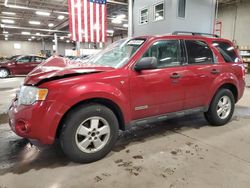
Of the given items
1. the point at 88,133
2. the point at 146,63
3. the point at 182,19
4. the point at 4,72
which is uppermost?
the point at 182,19

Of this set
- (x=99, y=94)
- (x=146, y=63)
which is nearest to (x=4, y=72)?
(x=99, y=94)

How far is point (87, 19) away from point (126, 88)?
6.03 meters

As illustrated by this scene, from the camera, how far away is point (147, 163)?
2467 mm

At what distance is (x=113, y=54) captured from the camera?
3082mm

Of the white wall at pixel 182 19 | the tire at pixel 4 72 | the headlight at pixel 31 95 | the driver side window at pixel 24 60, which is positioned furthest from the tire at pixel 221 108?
the tire at pixel 4 72

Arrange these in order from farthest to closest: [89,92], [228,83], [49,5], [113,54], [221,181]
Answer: [49,5] < [228,83] < [113,54] < [89,92] < [221,181]

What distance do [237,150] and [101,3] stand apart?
677 cm

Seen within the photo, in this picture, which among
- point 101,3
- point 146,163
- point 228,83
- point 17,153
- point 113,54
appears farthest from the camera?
point 101,3

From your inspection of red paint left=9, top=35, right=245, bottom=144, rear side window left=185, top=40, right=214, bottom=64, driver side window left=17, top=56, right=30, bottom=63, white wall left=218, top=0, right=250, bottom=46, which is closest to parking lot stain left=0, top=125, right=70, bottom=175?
red paint left=9, top=35, right=245, bottom=144

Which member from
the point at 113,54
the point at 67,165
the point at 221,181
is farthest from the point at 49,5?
the point at 221,181

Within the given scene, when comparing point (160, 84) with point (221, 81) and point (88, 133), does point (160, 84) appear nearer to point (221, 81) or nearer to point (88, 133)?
point (88, 133)

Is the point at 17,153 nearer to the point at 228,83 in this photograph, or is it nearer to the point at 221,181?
the point at 221,181

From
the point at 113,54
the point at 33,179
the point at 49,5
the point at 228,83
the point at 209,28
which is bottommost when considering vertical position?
the point at 33,179

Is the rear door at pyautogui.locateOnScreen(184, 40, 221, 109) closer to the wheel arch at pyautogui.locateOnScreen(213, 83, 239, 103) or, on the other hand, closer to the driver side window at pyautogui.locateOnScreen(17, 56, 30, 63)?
the wheel arch at pyautogui.locateOnScreen(213, 83, 239, 103)
